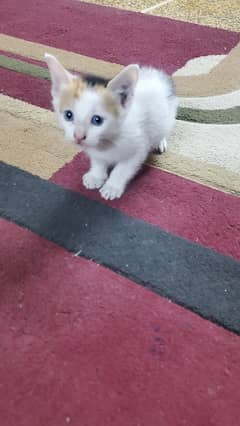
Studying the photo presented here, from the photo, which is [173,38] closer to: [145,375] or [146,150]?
[146,150]

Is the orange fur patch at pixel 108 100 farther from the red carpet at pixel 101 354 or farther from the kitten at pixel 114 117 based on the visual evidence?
the red carpet at pixel 101 354

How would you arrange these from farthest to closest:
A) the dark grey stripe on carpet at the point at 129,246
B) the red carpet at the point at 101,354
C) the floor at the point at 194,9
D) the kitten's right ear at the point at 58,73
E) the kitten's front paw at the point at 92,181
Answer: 1. the floor at the point at 194,9
2. the kitten's front paw at the point at 92,181
3. the kitten's right ear at the point at 58,73
4. the dark grey stripe on carpet at the point at 129,246
5. the red carpet at the point at 101,354

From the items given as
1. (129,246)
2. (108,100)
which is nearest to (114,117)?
(108,100)

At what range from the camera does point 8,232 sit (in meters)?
0.93

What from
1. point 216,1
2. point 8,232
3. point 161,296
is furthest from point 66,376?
point 216,1

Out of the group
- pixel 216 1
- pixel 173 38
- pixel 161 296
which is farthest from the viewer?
pixel 216 1

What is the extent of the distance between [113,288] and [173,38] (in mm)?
1124

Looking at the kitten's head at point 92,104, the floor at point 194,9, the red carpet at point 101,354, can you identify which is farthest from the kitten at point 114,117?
the floor at point 194,9

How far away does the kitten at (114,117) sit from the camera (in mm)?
885

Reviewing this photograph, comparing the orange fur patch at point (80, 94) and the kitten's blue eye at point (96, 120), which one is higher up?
the orange fur patch at point (80, 94)

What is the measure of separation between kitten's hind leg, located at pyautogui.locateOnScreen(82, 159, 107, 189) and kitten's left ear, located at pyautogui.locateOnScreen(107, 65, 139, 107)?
6.4 inches

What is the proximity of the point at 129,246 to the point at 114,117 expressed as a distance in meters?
0.24

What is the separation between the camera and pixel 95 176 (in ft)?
3.42

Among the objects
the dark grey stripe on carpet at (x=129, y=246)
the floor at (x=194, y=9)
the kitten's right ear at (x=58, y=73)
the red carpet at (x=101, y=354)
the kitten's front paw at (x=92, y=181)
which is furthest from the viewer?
the floor at (x=194, y=9)
